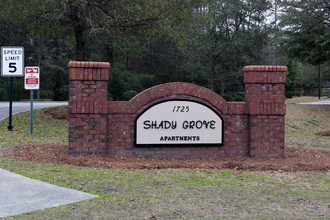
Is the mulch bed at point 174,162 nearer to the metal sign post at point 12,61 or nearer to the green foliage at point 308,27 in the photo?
the metal sign post at point 12,61

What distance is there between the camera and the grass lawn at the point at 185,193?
465 centimetres

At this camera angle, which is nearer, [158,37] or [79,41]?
[79,41]

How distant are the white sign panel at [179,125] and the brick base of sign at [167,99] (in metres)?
0.11

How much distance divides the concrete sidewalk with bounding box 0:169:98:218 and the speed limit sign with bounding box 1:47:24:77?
8125mm

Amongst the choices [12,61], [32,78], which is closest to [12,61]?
[12,61]

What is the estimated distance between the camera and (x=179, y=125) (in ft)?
27.6

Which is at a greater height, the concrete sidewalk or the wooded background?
the wooded background

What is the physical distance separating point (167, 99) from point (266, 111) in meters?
2.10

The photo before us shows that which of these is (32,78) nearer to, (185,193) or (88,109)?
(88,109)

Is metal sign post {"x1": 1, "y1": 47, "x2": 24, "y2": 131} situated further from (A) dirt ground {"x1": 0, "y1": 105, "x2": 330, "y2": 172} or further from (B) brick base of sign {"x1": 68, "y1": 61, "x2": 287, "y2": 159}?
(B) brick base of sign {"x1": 68, "y1": 61, "x2": 287, "y2": 159}

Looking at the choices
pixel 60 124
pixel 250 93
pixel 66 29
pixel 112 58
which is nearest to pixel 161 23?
pixel 66 29

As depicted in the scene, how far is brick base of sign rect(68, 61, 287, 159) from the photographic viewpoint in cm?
812

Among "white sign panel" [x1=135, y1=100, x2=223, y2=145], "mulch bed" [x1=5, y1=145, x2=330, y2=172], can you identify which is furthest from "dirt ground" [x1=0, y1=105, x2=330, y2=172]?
"white sign panel" [x1=135, y1=100, x2=223, y2=145]

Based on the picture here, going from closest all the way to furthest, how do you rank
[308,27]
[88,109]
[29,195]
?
[29,195]
[88,109]
[308,27]
